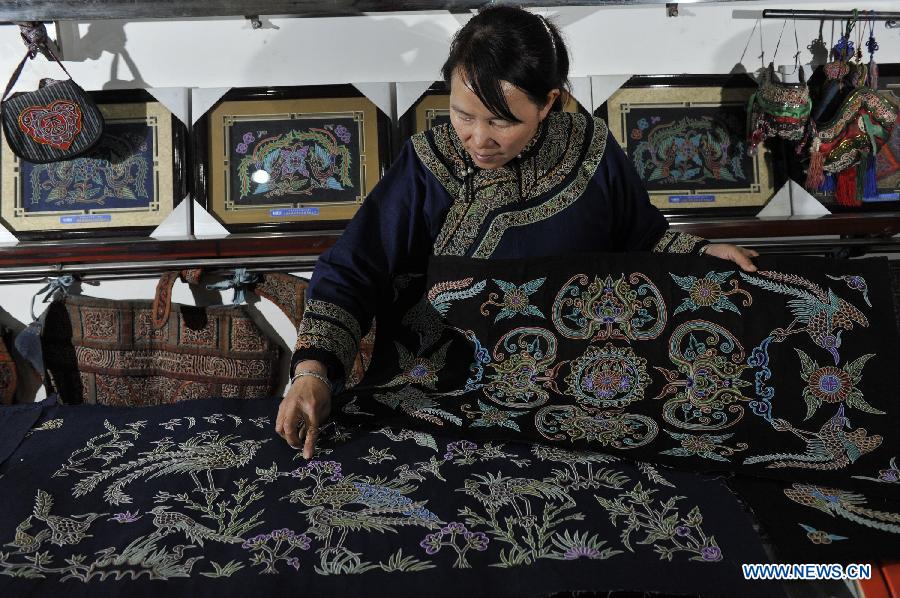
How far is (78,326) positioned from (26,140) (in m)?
0.55

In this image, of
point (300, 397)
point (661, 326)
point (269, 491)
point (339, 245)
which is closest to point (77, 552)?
point (269, 491)

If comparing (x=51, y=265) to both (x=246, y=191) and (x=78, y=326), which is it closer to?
(x=78, y=326)

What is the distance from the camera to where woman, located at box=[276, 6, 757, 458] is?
116 cm

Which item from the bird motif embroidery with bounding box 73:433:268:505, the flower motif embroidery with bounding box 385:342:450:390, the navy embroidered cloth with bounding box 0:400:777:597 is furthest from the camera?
the flower motif embroidery with bounding box 385:342:450:390

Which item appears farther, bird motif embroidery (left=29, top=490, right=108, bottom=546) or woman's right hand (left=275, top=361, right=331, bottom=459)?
woman's right hand (left=275, top=361, right=331, bottom=459)

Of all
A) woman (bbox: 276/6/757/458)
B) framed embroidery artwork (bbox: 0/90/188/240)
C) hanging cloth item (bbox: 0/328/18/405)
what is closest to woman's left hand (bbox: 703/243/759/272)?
woman (bbox: 276/6/757/458)

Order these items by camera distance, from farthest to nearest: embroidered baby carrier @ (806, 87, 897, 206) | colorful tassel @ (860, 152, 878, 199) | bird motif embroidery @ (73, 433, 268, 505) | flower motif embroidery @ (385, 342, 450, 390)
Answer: colorful tassel @ (860, 152, 878, 199) < embroidered baby carrier @ (806, 87, 897, 206) < flower motif embroidery @ (385, 342, 450, 390) < bird motif embroidery @ (73, 433, 268, 505)

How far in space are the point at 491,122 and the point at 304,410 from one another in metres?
0.60

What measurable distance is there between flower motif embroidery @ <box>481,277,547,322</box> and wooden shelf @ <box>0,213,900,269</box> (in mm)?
850

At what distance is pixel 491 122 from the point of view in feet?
3.82

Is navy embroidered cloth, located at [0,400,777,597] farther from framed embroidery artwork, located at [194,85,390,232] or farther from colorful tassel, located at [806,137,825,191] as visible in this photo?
colorful tassel, located at [806,137,825,191]

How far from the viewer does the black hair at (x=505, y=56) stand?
1.12 m

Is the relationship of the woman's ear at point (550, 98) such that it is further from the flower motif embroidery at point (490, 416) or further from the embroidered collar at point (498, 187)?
the flower motif embroidery at point (490, 416)

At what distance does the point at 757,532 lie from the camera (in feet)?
2.96
